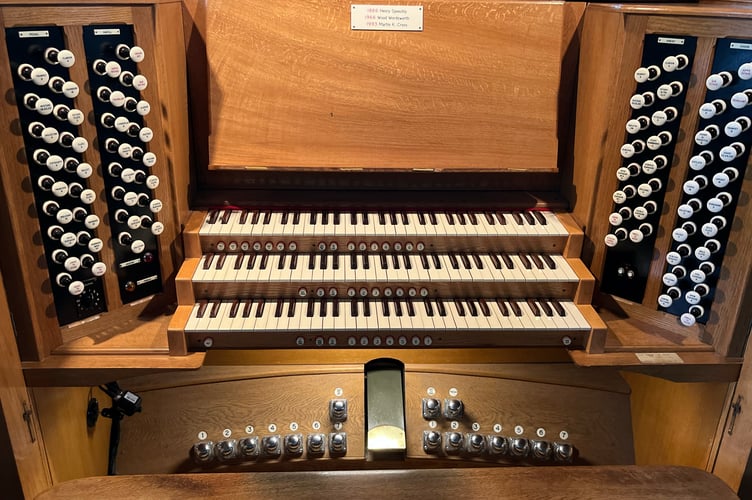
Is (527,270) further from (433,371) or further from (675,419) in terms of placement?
(675,419)

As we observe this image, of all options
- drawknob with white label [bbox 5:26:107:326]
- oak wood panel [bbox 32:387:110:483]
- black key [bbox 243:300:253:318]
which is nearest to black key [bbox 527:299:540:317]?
black key [bbox 243:300:253:318]

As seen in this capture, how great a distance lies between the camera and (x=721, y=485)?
6.05 feet

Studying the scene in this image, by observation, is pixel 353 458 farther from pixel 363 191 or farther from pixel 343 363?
pixel 363 191

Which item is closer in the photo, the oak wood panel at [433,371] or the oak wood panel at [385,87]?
the oak wood panel at [385,87]

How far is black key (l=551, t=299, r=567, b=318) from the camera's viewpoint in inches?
78.5

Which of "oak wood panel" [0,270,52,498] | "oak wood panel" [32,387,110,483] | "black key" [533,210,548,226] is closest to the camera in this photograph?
"oak wood panel" [0,270,52,498]

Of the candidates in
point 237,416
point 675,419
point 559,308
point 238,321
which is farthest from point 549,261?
point 237,416

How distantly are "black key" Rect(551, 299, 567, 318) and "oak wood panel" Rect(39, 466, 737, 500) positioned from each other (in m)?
0.46

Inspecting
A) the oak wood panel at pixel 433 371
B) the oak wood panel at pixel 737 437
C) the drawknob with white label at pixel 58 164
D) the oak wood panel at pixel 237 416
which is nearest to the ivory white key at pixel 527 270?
the oak wood panel at pixel 433 371

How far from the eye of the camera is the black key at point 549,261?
209 cm

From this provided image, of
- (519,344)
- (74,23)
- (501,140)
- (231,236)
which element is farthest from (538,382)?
(74,23)

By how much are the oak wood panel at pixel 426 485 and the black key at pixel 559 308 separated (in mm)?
456

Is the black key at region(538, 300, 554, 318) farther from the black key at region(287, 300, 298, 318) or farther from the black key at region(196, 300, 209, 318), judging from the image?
the black key at region(196, 300, 209, 318)

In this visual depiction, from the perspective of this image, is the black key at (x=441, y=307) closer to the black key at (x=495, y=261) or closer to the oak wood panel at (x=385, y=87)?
the black key at (x=495, y=261)
